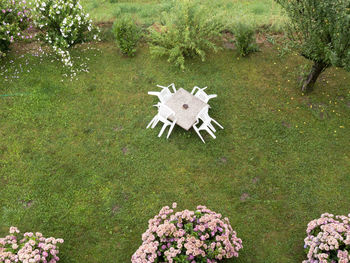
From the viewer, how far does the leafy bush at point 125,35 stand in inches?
416

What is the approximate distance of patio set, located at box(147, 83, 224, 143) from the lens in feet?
28.0

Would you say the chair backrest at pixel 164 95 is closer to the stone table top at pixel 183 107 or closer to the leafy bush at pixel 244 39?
the stone table top at pixel 183 107

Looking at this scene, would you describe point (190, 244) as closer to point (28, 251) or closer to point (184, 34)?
point (28, 251)

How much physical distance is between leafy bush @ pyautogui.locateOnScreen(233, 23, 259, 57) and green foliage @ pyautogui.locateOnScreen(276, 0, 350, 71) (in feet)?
7.28

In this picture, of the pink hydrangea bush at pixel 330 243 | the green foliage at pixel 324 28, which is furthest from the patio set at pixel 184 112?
the pink hydrangea bush at pixel 330 243

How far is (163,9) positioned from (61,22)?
403 centimetres

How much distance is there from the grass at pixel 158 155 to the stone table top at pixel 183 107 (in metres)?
0.44

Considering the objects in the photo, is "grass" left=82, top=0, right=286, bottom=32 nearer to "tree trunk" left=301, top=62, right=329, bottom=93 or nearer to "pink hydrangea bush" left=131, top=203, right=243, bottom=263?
"tree trunk" left=301, top=62, right=329, bottom=93

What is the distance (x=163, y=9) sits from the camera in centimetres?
1232

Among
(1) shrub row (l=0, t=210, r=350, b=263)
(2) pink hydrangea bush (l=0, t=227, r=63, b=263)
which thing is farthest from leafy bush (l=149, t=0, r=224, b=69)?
(2) pink hydrangea bush (l=0, t=227, r=63, b=263)

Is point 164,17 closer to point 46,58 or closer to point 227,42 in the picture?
point 227,42

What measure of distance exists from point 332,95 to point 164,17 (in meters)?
5.96

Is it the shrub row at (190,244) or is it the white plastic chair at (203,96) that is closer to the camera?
the shrub row at (190,244)

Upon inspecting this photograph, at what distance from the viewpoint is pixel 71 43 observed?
10500mm
